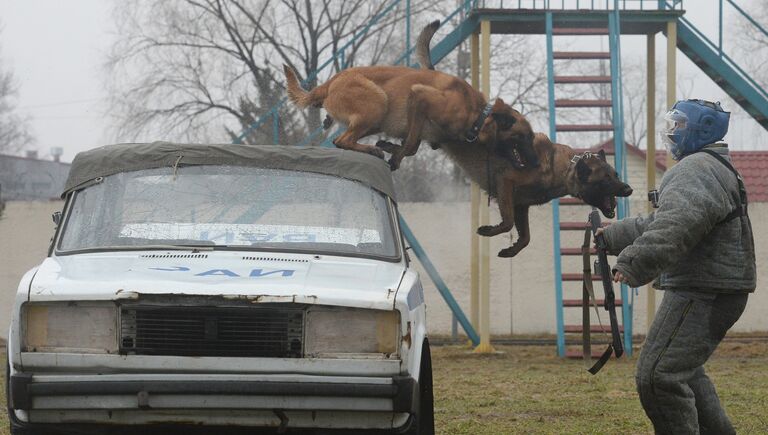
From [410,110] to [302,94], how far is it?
3.13 ft

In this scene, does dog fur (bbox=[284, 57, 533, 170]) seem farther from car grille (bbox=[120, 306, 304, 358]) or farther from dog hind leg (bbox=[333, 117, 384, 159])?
car grille (bbox=[120, 306, 304, 358])

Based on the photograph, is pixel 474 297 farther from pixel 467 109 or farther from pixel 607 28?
pixel 467 109

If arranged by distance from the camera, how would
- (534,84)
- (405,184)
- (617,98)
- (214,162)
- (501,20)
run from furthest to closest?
(405,184) < (534,84) < (501,20) < (617,98) < (214,162)

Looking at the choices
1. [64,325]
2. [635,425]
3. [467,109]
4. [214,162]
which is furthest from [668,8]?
[64,325]

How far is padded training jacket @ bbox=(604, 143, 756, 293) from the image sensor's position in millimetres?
5141

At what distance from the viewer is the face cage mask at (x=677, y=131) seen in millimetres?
5562

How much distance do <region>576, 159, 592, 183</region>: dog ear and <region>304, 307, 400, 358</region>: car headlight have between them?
13.7 ft

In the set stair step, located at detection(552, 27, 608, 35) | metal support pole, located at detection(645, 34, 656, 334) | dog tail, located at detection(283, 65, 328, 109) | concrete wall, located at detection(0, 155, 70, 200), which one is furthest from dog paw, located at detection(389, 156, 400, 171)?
concrete wall, located at detection(0, 155, 70, 200)

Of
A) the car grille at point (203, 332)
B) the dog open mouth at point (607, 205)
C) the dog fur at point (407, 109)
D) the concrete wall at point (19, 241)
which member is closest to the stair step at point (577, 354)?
the dog open mouth at point (607, 205)

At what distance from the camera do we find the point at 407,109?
8.34m

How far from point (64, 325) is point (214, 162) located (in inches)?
70.3

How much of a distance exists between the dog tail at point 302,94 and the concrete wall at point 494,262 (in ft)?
35.9

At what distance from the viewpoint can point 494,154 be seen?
8820 mm

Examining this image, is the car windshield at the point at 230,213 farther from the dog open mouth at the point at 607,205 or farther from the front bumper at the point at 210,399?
the dog open mouth at the point at 607,205
